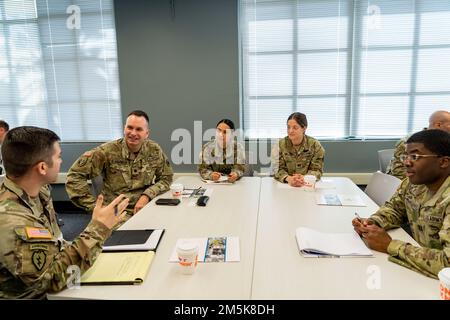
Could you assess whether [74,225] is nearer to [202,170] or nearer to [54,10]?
[202,170]

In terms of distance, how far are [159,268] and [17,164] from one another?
0.68 meters

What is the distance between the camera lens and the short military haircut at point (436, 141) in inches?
58.8

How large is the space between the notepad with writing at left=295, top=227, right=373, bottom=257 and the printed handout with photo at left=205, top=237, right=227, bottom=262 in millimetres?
351

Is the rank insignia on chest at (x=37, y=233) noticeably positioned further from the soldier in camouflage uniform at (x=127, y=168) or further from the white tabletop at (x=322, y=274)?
the soldier in camouflage uniform at (x=127, y=168)

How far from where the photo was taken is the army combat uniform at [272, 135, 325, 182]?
118 inches

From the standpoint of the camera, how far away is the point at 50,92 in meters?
4.35

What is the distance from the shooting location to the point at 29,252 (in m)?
1.10

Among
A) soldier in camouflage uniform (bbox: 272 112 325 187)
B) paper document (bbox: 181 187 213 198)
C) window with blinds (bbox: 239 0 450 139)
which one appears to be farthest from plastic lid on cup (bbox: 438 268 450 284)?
window with blinds (bbox: 239 0 450 139)

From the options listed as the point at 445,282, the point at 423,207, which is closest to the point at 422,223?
the point at 423,207

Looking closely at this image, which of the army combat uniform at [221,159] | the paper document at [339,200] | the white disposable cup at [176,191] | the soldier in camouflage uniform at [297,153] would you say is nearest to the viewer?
the paper document at [339,200]

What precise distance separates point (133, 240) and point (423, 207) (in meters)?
1.39

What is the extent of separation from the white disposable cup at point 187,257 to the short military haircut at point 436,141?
116cm

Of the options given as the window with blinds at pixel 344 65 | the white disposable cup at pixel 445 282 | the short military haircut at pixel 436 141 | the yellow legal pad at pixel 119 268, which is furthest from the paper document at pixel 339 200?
the window with blinds at pixel 344 65
